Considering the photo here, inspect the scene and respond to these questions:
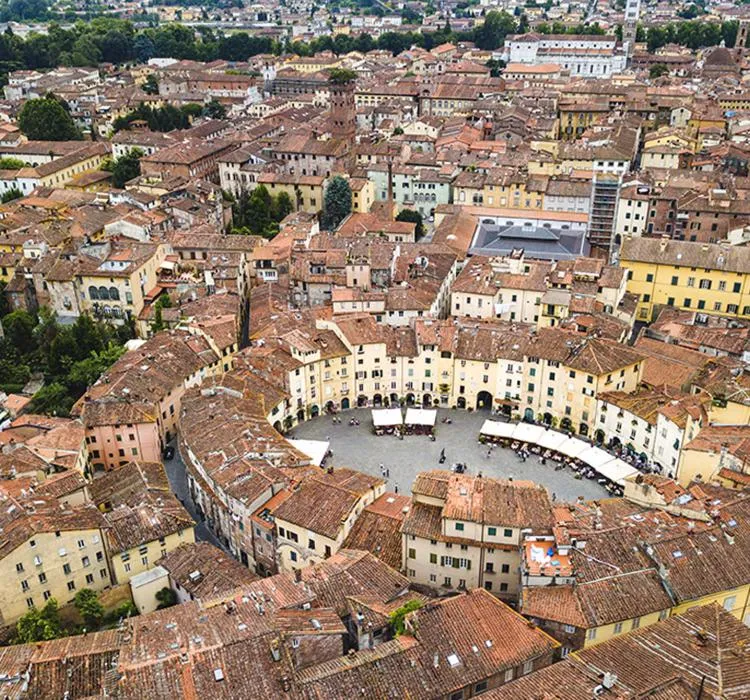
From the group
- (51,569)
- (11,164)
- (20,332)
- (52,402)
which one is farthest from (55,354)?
(11,164)

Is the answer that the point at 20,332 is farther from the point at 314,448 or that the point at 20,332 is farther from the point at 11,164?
the point at 11,164

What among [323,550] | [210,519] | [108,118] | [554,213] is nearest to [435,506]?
[323,550]

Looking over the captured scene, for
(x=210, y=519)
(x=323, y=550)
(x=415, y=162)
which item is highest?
(x=415, y=162)

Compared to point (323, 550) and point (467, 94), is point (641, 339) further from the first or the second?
point (467, 94)

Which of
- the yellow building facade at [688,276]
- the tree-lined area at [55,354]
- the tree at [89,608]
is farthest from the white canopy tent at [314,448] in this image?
the yellow building facade at [688,276]

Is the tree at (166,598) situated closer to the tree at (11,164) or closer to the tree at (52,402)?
the tree at (52,402)

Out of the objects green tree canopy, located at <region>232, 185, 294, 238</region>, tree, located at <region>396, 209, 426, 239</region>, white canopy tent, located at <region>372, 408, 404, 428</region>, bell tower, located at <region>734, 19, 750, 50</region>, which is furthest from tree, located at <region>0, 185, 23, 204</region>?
bell tower, located at <region>734, 19, 750, 50</region>
